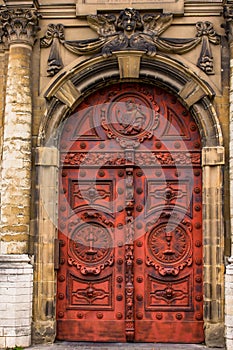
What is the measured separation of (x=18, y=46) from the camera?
849 centimetres

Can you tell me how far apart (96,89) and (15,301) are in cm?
337

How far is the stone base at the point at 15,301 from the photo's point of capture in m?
7.86

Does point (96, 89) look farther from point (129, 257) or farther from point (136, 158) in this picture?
point (129, 257)

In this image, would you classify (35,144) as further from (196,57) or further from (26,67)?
(196,57)

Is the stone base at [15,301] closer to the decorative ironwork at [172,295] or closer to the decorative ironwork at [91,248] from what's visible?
the decorative ironwork at [91,248]

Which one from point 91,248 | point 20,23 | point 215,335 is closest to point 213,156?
point 91,248

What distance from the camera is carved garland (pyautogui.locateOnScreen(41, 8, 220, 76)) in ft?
28.0

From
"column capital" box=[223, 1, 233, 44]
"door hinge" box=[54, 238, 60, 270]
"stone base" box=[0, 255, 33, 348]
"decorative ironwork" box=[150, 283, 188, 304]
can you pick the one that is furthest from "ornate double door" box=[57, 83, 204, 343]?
"column capital" box=[223, 1, 233, 44]

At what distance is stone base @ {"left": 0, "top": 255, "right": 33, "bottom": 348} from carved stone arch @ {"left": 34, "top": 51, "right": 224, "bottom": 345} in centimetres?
22

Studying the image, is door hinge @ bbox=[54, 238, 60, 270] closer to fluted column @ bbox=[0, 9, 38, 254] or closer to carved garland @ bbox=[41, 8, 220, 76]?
fluted column @ bbox=[0, 9, 38, 254]

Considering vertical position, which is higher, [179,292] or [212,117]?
[212,117]

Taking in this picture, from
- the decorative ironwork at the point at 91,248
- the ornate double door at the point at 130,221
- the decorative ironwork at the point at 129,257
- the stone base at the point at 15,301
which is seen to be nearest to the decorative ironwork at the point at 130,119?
the ornate double door at the point at 130,221

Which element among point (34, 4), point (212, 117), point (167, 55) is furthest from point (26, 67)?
point (212, 117)

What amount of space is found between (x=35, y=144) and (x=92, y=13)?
218 centimetres
